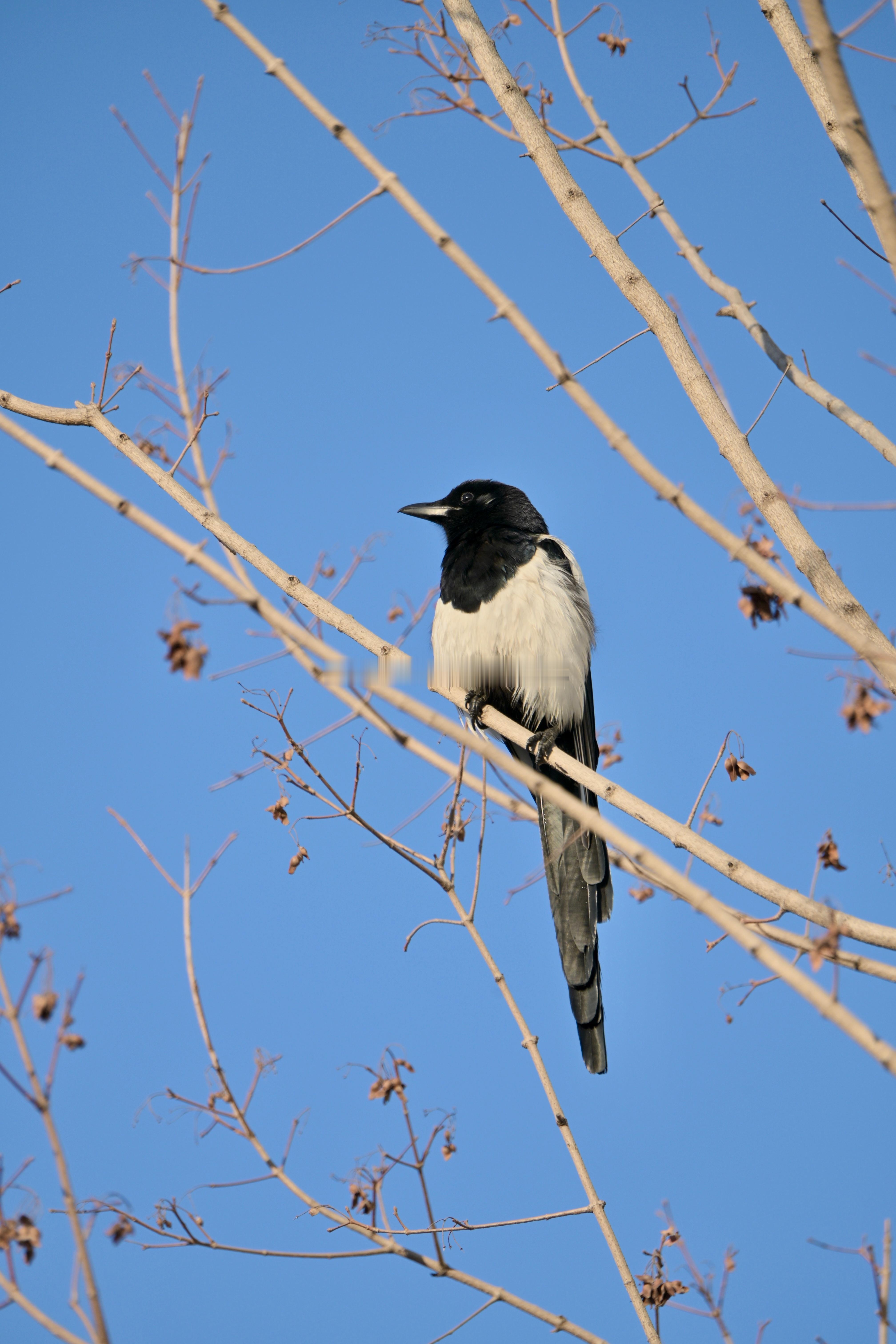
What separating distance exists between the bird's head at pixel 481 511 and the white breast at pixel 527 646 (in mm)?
340

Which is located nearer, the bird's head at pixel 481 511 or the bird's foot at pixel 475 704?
the bird's foot at pixel 475 704

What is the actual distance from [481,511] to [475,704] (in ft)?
3.44

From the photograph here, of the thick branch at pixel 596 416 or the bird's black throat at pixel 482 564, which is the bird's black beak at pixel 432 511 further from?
the thick branch at pixel 596 416

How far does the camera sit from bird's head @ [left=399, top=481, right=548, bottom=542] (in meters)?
4.59

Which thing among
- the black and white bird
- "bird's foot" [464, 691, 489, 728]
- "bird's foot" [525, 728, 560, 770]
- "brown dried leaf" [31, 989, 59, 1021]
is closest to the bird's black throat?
the black and white bird

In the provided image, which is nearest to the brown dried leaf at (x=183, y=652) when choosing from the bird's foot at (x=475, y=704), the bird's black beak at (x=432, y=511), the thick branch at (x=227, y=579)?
the thick branch at (x=227, y=579)

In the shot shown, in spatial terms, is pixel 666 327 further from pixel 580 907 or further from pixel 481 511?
pixel 481 511

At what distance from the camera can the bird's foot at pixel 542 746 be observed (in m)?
3.28

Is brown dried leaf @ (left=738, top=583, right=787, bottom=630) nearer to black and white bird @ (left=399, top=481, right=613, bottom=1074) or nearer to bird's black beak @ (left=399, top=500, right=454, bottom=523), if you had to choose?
black and white bird @ (left=399, top=481, right=613, bottom=1074)

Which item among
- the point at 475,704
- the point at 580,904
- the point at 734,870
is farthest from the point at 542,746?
the point at 734,870

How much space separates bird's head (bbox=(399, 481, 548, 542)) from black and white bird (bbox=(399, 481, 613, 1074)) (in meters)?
0.01

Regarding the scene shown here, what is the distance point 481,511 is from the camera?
4.70 m

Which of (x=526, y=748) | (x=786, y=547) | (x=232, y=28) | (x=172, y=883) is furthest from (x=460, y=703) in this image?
(x=232, y=28)

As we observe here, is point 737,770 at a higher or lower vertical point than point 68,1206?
higher
